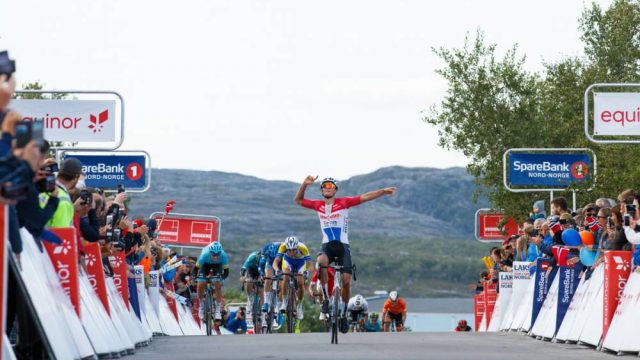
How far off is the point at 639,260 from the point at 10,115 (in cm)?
926

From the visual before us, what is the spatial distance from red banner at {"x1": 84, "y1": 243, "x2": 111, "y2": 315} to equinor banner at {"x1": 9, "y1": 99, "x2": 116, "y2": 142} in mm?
11899

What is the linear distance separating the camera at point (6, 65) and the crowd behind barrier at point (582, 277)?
7982 millimetres

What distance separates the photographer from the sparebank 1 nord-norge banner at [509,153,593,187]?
3269 cm

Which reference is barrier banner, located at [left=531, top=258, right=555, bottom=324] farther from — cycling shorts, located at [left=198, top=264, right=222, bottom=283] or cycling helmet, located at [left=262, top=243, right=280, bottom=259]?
cycling shorts, located at [left=198, top=264, right=222, bottom=283]

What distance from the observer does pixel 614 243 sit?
57.6ft

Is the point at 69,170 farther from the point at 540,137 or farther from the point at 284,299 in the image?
the point at 540,137

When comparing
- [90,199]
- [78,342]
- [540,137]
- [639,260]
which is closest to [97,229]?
[90,199]

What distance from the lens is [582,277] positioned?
65.4ft

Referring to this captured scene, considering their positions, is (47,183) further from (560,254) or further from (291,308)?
(291,308)

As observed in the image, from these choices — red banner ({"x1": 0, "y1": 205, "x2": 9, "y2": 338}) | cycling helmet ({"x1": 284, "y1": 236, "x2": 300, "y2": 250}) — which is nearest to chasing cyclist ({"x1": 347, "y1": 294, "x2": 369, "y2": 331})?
cycling helmet ({"x1": 284, "y1": 236, "x2": 300, "y2": 250})

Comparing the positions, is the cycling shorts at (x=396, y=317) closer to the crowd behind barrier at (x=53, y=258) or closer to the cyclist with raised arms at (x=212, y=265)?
the cyclist with raised arms at (x=212, y=265)

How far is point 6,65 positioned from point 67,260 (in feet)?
11.9

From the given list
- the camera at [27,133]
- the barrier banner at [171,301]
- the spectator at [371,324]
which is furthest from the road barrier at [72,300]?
the spectator at [371,324]

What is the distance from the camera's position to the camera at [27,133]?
9.02 m
